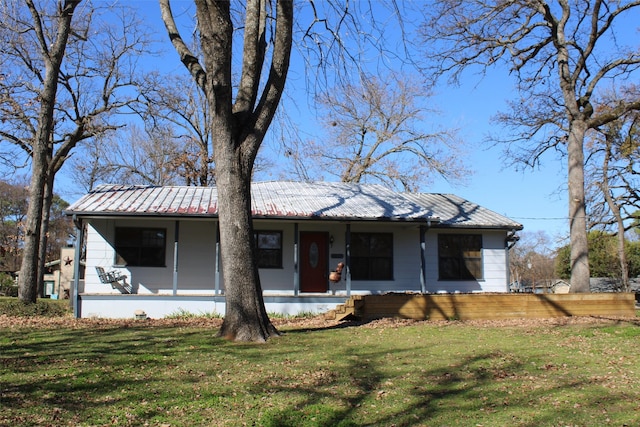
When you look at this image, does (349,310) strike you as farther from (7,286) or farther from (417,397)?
(7,286)

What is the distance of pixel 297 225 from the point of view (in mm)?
16438

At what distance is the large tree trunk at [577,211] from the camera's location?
647 inches

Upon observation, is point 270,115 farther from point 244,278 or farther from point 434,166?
point 434,166

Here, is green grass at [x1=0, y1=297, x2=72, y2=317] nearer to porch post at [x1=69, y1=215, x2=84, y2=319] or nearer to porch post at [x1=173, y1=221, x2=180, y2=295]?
porch post at [x1=69, y1=215, x2=84, y2=319]

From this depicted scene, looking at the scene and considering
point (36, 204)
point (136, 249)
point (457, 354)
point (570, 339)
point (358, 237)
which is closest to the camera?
point (457, 354)

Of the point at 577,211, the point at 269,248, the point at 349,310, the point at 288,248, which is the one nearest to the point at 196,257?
the point at 269,248

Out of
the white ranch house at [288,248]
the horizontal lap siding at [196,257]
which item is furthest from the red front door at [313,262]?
the horizontal lap siding at [196,257]

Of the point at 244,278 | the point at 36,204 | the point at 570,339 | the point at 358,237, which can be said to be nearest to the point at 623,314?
the point at 570,339

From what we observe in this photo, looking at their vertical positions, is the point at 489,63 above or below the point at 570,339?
above

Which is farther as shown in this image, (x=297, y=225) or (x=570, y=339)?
(x=297, y=225)

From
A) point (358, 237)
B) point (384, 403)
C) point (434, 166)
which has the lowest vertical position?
point (384, 403)

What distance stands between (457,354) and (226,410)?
4336 mm

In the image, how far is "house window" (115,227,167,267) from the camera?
53.8 ft

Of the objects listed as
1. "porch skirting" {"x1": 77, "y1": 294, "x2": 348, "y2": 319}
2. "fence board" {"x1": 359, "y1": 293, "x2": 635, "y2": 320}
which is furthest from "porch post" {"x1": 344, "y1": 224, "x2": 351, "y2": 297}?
"fence board" {"x1": 359, "y1": 293, "x2": 635, "y2": 320}
